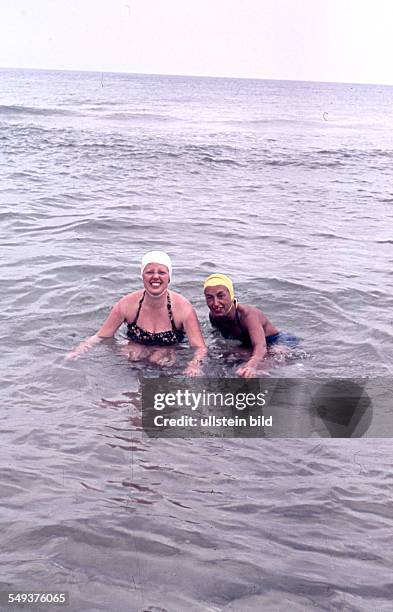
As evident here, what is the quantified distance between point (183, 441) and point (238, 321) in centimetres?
211

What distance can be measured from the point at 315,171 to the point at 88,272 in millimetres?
14559

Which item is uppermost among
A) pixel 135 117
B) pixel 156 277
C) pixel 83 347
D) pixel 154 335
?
pixel 135 117

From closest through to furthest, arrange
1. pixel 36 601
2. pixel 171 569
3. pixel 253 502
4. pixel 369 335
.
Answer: pixel 36 601, pixel 171 569, pixel 253 502, pixel 369 335

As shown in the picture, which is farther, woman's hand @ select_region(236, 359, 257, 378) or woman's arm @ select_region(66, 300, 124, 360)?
woman's arm @ select_region(66, 300, 124, 360)

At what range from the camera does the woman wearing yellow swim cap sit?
256 inches

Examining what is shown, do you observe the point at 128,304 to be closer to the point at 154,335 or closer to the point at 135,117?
the point at 154,335

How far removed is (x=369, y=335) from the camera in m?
7.67

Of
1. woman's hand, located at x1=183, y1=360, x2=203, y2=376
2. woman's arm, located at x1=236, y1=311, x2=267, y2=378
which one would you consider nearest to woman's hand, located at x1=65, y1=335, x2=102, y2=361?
→ woman's hand, located at x1=183, y1=360, x2=203, y2=376

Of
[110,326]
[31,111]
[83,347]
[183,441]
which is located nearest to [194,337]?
[110,326]

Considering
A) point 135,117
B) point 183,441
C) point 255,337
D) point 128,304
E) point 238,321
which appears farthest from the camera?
point 135,117

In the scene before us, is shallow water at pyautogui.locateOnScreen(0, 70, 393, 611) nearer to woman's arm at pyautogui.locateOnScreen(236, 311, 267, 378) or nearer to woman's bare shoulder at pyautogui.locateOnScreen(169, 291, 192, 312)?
woman's arm at pyautogui.locateOnScreen(236, 311, 267, 378)

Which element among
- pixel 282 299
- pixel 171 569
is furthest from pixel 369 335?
pixel 171 569

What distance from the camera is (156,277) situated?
256 inches

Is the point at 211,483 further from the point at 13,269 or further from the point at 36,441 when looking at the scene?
the point at 13,269
